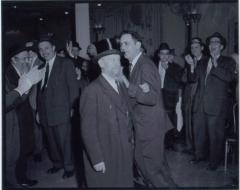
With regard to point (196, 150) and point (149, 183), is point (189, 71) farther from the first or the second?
point (149, 183)

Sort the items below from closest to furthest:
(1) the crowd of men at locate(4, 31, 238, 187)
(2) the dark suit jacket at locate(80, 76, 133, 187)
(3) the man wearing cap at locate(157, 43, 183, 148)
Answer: (2) the dark suit jacket at locate(80, 76, 133, 187) → (1) the crowd of men at locate(4, 31, 238, 187) → (3) the man wearing cap at locate(157, 43, 183, 148)

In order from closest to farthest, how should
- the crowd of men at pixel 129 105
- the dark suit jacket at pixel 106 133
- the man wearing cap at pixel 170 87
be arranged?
the dark suit jacket at pixel 106 133
the crowd of men at pixel 129 105
the man wearing cap at pixel 170 87

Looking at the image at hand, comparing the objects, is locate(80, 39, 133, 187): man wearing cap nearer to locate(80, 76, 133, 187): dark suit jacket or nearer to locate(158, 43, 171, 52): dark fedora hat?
locate(80, 76, 133, 187): dark suit jacket

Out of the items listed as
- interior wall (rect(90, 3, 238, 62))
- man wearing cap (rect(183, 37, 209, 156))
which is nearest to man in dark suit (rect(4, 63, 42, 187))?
interior wall (rect(90, 3, 238, 62))

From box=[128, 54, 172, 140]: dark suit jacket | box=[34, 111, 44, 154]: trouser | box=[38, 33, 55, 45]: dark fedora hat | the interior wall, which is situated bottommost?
box=[34, 111, 44, 154]: trouser

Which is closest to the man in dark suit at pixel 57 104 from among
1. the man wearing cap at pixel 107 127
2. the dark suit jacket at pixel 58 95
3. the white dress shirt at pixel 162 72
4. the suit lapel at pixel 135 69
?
the dark suit jacket at pixel 58 95

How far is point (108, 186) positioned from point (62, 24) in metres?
0.99

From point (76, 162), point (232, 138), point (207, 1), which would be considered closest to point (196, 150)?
point (232, 138)

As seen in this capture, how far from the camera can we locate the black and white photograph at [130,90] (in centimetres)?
260

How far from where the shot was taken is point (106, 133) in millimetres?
2479

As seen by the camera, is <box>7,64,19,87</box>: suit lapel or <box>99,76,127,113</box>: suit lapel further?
<box>7,64,19,87</box>: suit lapel

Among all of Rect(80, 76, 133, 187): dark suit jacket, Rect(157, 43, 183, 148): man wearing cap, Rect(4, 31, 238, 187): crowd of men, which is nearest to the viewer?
Rect(80, 76, 133, 187): dark suit jacket

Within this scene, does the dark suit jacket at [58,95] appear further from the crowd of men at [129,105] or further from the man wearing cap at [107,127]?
the man wearing cap at [107,127]

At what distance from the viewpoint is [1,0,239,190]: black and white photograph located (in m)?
2.60
